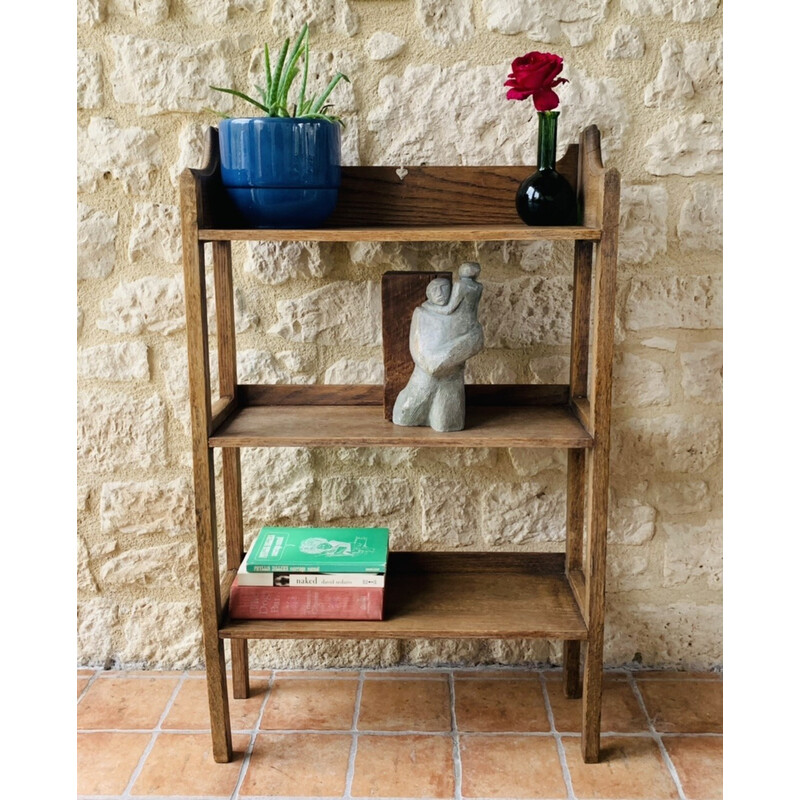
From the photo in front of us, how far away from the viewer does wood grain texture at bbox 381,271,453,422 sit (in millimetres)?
1884

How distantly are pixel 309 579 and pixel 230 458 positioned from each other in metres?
0.37

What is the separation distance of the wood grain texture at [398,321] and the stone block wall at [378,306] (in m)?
0.23

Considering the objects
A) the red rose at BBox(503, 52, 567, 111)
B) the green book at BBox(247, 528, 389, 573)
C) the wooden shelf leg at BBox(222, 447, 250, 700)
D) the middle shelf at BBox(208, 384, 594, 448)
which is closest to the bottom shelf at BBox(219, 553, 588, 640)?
the green book at BBox(247, 528, 389, 573)

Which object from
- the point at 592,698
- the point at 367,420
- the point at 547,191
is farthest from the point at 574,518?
the point at 547,191

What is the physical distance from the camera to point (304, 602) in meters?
1.91

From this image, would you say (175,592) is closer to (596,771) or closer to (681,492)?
(596,771)

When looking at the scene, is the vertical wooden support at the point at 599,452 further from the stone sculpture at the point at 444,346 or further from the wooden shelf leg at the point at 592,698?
the stone sculpture at the point at 444,346

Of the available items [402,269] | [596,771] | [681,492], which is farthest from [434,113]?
[596,771]

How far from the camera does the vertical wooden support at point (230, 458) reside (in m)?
2.04

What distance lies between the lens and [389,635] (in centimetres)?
185

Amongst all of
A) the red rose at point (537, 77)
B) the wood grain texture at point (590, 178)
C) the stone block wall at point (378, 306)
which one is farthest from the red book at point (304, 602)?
the red rose at point (537, 77)

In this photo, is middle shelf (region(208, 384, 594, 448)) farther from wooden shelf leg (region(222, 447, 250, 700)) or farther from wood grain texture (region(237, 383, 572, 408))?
wooden shelf leg (region(222, 447, 250, 700))

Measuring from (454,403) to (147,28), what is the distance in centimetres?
112

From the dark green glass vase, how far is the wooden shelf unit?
5 cm
